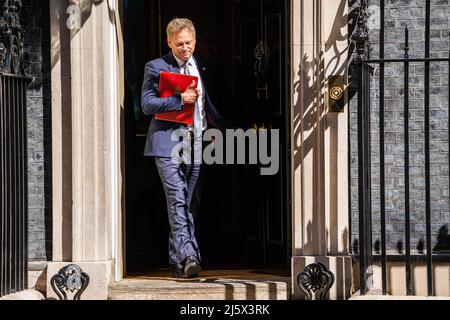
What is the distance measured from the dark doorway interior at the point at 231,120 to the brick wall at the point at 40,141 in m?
1.16

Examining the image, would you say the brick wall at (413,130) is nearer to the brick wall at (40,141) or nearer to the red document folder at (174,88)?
the red document folder at (174,88)

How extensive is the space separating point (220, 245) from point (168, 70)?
9.11 feet

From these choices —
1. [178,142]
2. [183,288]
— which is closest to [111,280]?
[183,288]

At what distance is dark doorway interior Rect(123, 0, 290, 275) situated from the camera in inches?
418

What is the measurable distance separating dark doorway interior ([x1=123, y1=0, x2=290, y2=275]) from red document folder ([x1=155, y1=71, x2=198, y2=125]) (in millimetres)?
825

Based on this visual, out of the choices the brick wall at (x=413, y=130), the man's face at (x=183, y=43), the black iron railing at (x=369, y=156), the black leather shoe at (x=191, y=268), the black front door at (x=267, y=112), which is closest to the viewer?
the black iron railing at (x=369, y=156)

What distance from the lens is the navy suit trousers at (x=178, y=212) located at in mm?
10109

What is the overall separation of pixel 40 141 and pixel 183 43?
4.83 ft

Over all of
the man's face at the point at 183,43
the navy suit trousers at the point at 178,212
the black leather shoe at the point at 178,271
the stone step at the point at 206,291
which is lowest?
the stone step at the point at 206,291

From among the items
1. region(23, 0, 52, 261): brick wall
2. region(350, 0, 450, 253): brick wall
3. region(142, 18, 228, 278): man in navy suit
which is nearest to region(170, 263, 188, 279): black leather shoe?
region(142, 18, 228, 278): man in navy suit

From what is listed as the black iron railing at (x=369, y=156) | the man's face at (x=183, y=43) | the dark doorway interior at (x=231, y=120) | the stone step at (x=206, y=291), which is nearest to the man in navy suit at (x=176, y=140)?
the man's face at (x=183, y=43)

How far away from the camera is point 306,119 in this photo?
966 centimetres

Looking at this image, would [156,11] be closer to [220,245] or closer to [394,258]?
[220,245]

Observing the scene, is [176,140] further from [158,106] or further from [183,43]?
[183,43]
